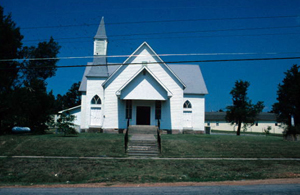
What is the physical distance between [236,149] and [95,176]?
32.2 ft

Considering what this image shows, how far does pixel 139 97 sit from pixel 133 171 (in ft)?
45.9

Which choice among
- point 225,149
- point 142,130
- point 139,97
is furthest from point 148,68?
point 225,149

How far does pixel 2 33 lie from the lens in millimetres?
27453

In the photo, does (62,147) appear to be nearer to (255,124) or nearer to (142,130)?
(142,130)

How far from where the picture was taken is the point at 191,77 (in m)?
35.5

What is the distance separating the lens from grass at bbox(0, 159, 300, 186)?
1171 cm

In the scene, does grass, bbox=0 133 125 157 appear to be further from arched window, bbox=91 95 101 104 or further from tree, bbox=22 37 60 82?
tree, bbox=22 37 60 82

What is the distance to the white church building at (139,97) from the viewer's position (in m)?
26.2

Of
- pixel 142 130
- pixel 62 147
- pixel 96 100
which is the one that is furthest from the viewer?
pixel 96 100

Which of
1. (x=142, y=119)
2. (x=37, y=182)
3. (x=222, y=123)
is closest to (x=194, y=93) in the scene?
(x=142, y=119)

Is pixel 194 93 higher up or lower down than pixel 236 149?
higher up

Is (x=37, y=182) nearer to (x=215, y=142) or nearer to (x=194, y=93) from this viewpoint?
(x=215, y=142)

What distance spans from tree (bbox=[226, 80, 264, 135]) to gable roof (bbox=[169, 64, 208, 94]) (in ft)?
17.7

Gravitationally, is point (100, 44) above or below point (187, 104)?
above
